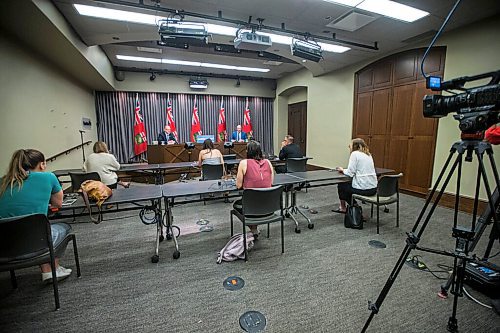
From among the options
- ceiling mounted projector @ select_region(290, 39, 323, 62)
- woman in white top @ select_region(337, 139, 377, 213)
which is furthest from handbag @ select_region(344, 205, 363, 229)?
ceiling mounted projector @ select_region(290, 39, 323, 62)

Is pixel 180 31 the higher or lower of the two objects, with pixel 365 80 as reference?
higher

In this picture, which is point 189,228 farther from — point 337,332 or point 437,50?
point 437,50

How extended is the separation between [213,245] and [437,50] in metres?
5.09

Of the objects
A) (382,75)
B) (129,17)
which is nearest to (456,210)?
(129,17)

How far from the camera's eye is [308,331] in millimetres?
1551

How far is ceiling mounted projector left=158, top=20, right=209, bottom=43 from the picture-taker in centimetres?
326

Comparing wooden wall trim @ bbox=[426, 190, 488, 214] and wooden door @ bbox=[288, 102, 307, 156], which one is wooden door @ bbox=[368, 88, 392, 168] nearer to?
wooden wall trim @ bbox=[426, 190, 488, 214]

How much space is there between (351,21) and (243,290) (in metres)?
4.17

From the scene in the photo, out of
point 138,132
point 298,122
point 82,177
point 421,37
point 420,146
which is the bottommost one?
point 82,177

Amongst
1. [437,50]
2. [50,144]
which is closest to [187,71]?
[50,144]

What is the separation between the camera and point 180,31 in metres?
3.29

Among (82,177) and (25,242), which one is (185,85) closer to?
(82,177)

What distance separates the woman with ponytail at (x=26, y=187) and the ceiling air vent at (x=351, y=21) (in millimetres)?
4239

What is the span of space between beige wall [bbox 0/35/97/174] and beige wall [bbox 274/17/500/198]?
21.1 feet
